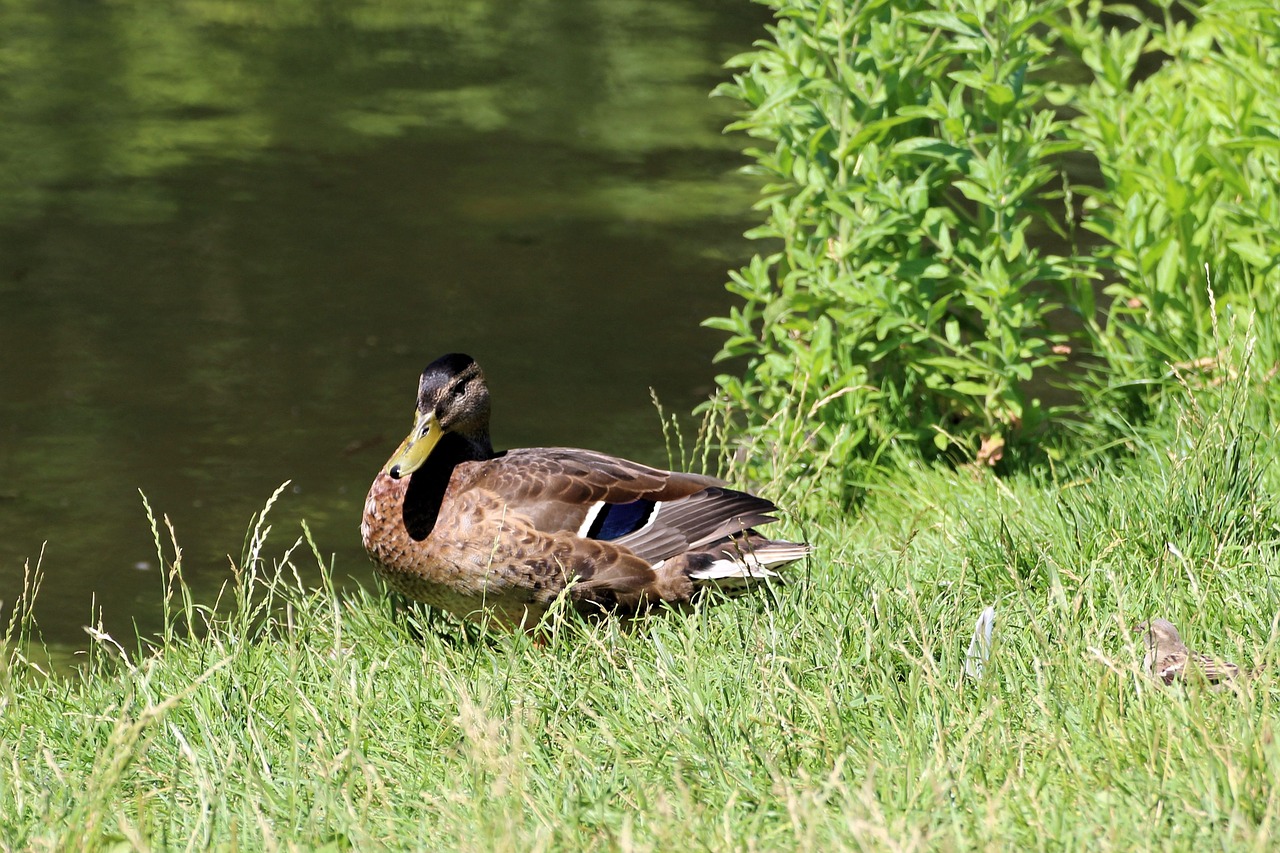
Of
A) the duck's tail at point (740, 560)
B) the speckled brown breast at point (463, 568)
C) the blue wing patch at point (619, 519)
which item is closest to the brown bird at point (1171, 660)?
the duck's tail at point (740, 560)

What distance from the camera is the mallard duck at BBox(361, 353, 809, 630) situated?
4051mm

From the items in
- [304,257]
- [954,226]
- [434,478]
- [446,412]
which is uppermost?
[954,226]

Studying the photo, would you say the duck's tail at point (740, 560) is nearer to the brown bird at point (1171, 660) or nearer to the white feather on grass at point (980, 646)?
the white feather on grass at point (980, 646)

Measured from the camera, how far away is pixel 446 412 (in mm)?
4340

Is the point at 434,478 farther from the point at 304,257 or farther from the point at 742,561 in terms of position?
the point at 304,257

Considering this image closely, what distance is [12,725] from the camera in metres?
3.55

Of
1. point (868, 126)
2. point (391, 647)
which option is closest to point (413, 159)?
point (868, 126)

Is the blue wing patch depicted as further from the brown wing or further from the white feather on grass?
the white feather on grass

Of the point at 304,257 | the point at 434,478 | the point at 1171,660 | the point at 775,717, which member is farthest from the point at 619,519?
the point at 304,257

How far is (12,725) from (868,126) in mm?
2972

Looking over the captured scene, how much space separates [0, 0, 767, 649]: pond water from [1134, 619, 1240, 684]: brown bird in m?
3.03

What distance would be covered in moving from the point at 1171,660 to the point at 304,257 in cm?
647

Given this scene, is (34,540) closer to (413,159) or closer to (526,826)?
(526,826)

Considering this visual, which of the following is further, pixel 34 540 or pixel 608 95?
pixel 608 95
